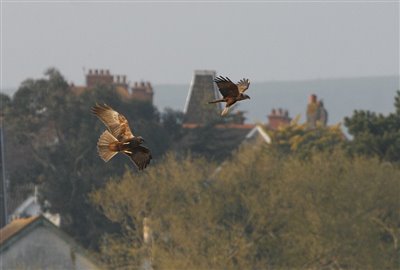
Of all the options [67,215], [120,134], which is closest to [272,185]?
[67,215]

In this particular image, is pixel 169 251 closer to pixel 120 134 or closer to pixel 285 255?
pixel 285 255

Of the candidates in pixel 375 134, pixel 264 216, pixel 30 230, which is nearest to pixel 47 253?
pixel 30 230

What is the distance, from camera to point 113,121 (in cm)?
1145

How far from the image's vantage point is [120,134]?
11.2 metres

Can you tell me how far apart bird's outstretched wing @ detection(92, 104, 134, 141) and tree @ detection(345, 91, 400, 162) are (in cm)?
7333

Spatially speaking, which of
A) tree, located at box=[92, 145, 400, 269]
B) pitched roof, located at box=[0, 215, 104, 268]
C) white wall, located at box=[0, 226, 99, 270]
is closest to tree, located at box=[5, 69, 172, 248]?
tree, located at box=[92, 145, 400, 269]

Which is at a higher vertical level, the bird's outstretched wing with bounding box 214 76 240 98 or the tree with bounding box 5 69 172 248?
the bird's outstretched wing with bounding box 214 76 240 98

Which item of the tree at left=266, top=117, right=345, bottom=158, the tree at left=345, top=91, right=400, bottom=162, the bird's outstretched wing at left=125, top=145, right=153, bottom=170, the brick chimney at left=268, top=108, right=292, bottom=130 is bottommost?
the brick chimney at left=268, top=108, right=292, bottom=130

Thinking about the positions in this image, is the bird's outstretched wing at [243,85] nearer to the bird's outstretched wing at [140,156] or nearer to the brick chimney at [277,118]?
the bird's outstretched wing at [140,156]

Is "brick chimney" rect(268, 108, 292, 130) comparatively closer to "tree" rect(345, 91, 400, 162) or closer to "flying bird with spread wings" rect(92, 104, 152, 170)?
"tree" rect(345, 91, 400, 162)

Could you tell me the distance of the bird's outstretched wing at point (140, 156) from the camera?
36.3 feet

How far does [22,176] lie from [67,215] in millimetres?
11961

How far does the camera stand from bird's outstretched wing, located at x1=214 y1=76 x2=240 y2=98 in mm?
11170

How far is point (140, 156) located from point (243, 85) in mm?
811
